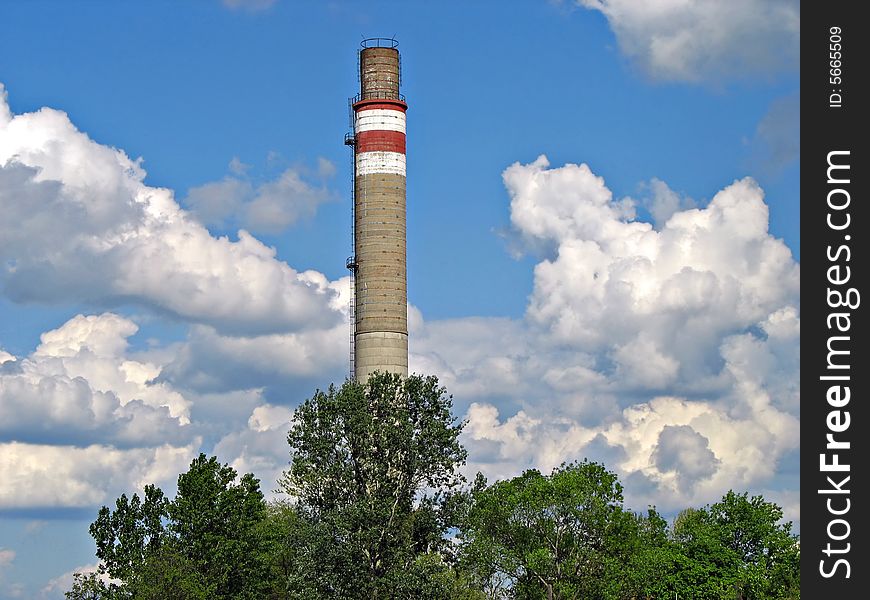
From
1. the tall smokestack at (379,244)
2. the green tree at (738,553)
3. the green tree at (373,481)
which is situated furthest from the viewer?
the tall smokestack at (379,244)

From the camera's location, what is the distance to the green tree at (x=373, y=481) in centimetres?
7694

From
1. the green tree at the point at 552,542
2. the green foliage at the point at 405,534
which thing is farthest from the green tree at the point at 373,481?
the green tree at the point at 552,542

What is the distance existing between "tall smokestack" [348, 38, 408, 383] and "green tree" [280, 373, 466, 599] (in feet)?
95.9

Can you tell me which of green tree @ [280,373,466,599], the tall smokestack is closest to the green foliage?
green tree @ [280,373,466,599]

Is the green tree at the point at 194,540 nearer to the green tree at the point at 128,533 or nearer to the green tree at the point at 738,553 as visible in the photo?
the green tree at the point at 128,533

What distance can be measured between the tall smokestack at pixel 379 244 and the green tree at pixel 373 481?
95.9ft

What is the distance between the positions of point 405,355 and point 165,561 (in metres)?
34.1

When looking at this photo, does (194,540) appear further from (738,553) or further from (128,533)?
(738,553)

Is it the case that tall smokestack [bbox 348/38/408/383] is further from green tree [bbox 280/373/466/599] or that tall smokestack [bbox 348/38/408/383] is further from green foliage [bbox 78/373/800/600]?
green tree [bbox 280/373/466/599]

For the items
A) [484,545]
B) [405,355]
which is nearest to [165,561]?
[484,545]

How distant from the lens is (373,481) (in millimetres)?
79625

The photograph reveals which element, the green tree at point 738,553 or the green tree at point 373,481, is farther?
the green tree at point 738,553

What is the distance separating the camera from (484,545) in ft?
320

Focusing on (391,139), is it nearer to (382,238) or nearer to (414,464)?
(382,238)
